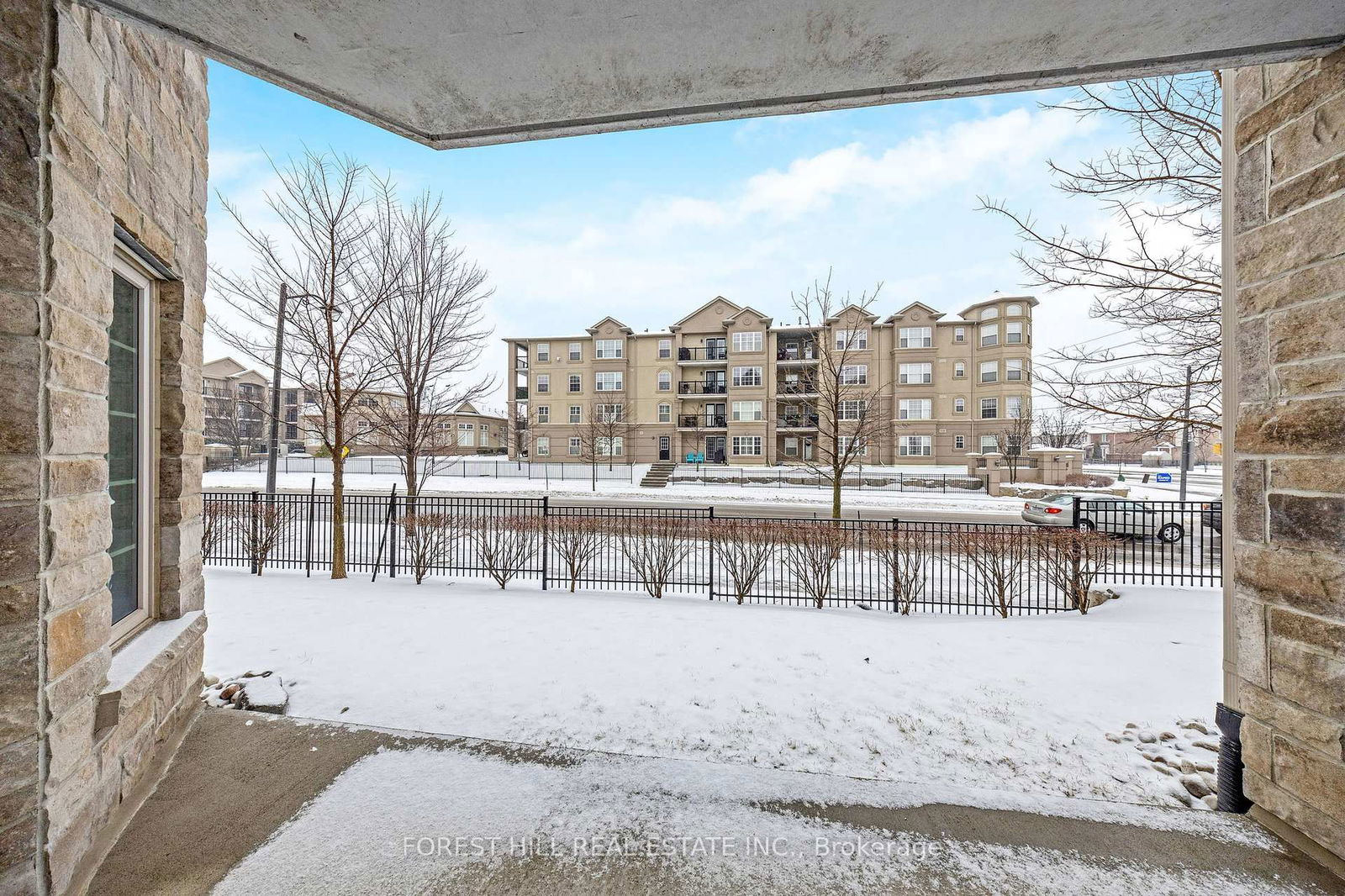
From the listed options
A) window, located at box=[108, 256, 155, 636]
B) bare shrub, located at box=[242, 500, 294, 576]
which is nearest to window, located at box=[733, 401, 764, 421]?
bare shrub, located at box=[242, 500, 294, 576]

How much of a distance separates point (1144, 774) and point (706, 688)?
272cm

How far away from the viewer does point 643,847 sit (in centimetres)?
230

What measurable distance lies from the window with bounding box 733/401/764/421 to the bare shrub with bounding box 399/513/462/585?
27873 mm

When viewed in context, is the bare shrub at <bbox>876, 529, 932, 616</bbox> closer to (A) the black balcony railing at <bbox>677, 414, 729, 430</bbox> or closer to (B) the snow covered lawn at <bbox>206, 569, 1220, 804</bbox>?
(B) the snow covered lawn at <bbox>206, 569, 1220, 804</bbox>

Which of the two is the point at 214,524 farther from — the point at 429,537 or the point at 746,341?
the point at 746,341

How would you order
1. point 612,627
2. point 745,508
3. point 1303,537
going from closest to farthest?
point 1303,537 → point 612,627 → point 745,508

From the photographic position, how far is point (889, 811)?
257cm

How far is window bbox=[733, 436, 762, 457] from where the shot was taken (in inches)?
1375

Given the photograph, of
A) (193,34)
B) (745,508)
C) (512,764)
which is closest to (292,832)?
(512,764)

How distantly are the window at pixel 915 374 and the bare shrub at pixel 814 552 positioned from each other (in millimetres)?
29611

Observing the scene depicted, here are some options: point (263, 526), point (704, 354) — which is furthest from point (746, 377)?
point (263, 526)

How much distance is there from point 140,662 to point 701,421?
34720 millimetres

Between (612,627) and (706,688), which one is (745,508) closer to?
(612,627)

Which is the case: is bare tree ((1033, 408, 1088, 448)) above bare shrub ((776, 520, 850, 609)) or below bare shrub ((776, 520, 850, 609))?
above
